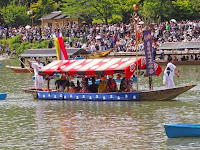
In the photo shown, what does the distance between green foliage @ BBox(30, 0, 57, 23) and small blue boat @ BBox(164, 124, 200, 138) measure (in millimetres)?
62075

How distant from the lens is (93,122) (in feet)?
78.7

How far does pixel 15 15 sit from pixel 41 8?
4144 mm

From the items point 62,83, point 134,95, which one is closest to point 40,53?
point 62,83

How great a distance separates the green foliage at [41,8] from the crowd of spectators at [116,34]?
959 centimetres

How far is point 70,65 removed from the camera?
3031 centimetres

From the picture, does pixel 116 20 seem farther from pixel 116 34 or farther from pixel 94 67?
pixel 94 67

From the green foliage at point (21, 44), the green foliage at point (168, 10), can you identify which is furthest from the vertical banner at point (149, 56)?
the green foliage at point (21, 44)

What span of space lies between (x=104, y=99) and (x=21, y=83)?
1275 centimetres

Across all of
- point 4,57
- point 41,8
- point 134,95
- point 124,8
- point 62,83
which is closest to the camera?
point 134,95

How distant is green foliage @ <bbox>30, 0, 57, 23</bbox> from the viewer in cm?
8081

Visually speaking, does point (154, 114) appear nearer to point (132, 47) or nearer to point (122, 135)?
point (122, 135)

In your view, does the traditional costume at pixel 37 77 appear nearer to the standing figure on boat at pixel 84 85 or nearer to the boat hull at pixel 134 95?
the boat hull at pixel 134 95

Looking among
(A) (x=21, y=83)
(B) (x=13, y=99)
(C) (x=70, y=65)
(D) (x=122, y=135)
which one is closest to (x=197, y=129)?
(D) (x=122, y=135)

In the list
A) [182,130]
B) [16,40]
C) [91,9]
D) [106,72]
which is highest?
[91,9]
